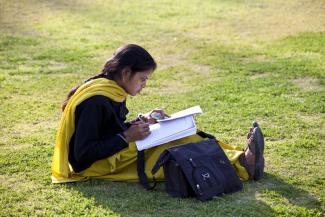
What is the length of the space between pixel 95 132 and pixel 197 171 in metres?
0.83

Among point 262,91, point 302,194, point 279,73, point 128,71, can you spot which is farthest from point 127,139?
point 279,73

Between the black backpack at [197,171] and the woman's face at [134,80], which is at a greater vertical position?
the woman's face at [134,80]

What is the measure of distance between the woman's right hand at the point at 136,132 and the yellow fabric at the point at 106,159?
0.37ft

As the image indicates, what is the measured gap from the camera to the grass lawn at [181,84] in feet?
15.1

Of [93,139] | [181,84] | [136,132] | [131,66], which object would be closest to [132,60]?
[131,66]

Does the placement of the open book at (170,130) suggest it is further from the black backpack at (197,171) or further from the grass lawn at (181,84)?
the grass lawn at (181,84)

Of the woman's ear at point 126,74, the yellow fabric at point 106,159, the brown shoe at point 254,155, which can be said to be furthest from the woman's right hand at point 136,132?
the brown shoe at point 254,155

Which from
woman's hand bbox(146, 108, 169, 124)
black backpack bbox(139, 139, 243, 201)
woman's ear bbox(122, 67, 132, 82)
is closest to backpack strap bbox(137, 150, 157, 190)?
black backpack bbox(139, 139, 243, 201)

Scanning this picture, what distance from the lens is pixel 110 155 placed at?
4.80m

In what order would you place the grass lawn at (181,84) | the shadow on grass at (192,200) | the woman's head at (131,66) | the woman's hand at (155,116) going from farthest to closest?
the woman's hand at (155,116)
the woman's head at (131,66)
the grass lawn at (181,84)
the shadow on grass at (192,200)

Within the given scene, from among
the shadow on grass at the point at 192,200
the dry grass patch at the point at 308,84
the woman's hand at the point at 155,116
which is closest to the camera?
the shadow on grass at the point at 192,200

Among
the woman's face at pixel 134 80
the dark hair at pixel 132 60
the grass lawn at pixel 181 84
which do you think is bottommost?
the grass lawn at pixel 181 84

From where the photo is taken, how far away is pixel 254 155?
15.7 ft

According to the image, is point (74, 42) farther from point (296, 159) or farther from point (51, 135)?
point (296, 159)
